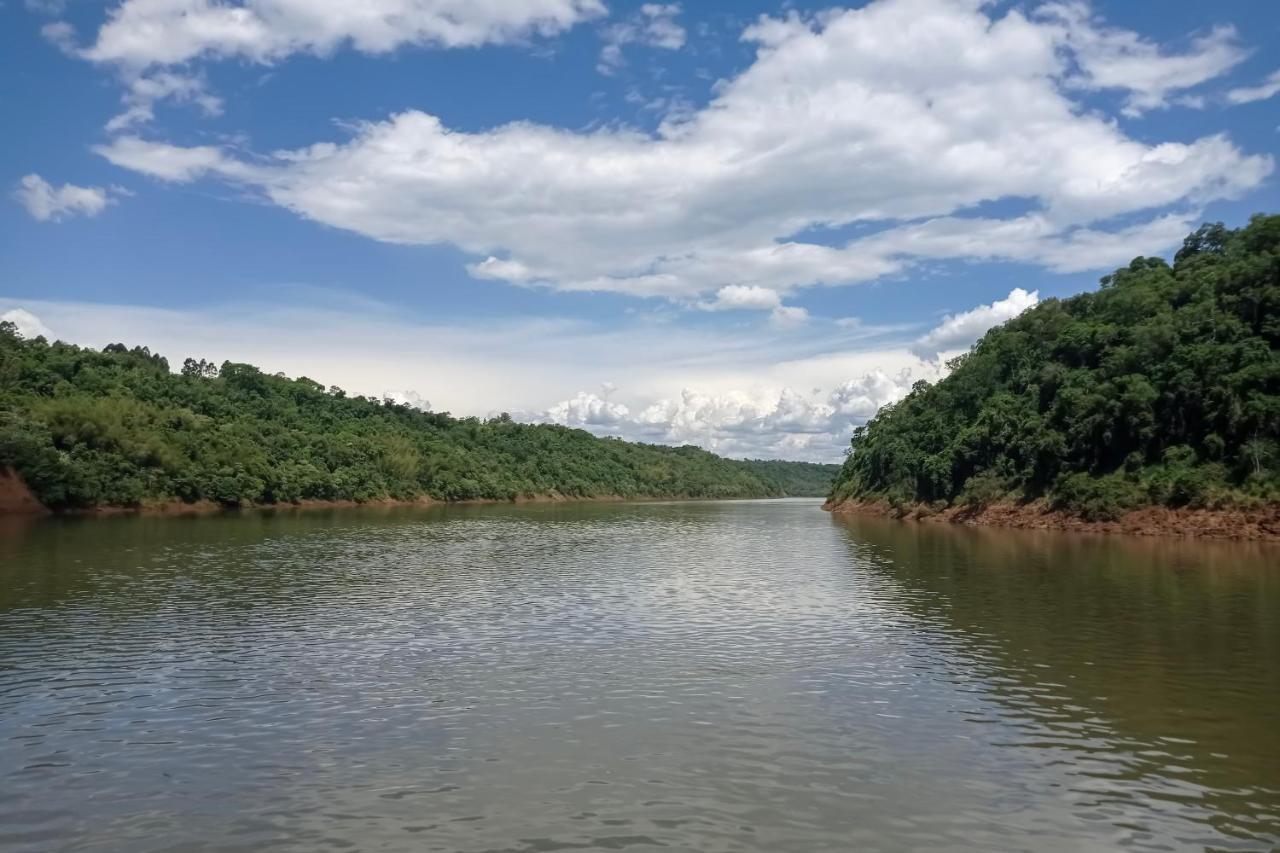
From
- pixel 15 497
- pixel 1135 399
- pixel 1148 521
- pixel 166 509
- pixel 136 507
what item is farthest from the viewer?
pixel 166 509

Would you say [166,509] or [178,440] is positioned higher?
[178,440]

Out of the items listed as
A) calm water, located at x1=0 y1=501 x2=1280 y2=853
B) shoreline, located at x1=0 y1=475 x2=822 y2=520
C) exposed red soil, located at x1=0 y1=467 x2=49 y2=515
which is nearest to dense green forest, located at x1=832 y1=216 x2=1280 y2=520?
calm water, located at x1=0 y1=501 x2=1280 y2=853

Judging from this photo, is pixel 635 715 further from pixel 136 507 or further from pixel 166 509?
pixel 166 509

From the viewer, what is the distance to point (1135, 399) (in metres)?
77.4

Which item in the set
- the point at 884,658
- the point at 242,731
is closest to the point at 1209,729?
the point at 884,658

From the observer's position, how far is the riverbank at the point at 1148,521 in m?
63.9

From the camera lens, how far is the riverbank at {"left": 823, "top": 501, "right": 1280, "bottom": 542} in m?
63.9

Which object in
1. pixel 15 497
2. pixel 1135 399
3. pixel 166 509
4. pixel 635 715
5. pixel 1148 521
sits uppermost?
pixel 1135 399

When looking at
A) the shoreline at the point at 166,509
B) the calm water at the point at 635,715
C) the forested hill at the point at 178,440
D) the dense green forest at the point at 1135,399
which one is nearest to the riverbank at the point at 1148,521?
the dense green forest at the point at 1135,399

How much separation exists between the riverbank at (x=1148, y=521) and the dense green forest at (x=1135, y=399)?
3.12ft

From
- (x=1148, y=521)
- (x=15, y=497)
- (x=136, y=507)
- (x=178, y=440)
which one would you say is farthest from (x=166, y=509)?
(x=1148, y=521)

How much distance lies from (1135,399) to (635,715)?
73456 millimetres

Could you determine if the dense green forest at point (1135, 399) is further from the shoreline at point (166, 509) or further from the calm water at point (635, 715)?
the shoreline at point (166, 509)

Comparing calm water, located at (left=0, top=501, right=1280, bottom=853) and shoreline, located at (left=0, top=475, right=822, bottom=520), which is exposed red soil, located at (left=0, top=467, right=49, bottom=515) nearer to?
shoreline, located at (left=0, top=475, right=822, bottom=520)
